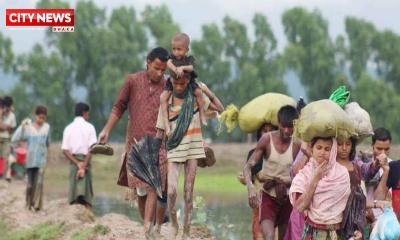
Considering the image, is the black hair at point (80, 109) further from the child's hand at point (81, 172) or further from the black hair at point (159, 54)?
the black hair at point (159, 54)

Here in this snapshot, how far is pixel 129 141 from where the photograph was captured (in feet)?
31.8

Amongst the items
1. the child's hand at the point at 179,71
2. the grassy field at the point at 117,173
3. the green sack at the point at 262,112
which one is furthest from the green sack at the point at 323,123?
the grassy field at the point at 117,173

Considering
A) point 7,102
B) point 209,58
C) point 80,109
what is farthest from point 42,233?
point 209,58

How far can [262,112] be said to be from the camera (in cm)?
943

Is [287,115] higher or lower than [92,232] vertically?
higher

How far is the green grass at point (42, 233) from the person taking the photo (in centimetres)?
1223

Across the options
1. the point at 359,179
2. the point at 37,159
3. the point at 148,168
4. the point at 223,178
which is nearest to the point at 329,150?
the point at 359,179

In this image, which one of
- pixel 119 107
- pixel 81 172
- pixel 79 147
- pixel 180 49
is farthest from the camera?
pixel 81 172

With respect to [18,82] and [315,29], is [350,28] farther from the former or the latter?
[18,82]

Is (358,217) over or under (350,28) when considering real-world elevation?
under

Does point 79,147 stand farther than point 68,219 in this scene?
Yes

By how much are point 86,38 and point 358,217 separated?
6168cm

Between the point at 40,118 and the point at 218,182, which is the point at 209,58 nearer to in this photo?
the point at 218,182

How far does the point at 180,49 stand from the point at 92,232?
3.18 meters
